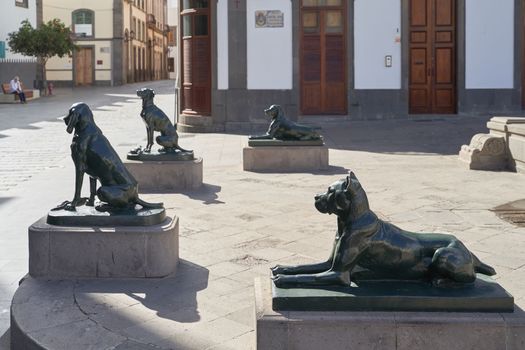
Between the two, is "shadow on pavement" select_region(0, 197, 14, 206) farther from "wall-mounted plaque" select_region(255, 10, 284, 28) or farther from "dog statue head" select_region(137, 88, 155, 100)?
"wall-mounted plaque" select_region(255, 10, 284, 28)

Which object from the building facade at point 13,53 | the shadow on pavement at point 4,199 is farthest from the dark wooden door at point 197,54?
the building facade at point 13,53

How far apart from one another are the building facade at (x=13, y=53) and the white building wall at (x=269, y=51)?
2114 centimetres

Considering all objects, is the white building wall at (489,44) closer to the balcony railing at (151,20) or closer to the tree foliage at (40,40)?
the tree foliage at (40,40)

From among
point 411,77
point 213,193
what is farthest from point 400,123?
point 213,193

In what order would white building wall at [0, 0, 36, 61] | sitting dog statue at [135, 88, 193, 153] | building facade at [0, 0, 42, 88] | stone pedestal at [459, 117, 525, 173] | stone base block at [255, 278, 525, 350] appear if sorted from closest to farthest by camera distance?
stone base block at [255, 278, 525, 350], sitting dog statue at [135, 88, 193, 153], stone pedestal at [459, 117, 525, 173], building facade at [0, 0, 42, 88], white building wall at [0, 0, 36, 61]

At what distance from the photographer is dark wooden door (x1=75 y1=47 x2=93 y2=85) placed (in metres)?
49.6

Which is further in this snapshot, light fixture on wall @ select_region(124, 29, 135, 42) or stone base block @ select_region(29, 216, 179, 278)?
light fixture on wall @ select_region(124, 29, 135, 42)

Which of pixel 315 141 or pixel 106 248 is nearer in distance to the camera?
pixel 106 248

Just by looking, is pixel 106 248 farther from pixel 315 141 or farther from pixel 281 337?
pixel 315 141

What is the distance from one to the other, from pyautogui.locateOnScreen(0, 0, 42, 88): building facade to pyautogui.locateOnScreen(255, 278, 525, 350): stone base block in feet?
115

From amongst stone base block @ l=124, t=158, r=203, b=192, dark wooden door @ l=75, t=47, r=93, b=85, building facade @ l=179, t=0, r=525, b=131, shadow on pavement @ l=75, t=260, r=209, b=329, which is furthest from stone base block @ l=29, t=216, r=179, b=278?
dark wooden door @ l=75, t=47, r=93, b=85

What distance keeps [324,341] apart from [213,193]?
558 centimetres

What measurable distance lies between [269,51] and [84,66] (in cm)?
3388

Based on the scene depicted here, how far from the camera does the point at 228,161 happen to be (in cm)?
1255
